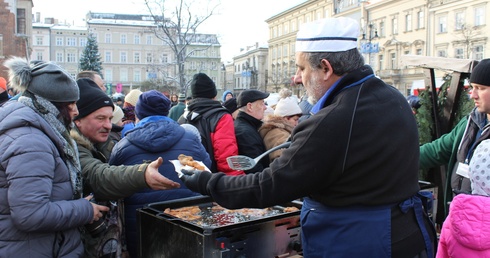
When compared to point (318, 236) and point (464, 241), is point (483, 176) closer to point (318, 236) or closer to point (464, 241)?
point (464, 241)

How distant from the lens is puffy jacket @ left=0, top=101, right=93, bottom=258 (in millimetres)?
2172

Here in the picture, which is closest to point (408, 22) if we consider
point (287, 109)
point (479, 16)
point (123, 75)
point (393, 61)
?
point (393, 61)

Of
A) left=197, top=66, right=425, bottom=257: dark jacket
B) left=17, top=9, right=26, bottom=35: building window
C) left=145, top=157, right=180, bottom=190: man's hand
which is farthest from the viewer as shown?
left=17, top=9, right=26, bottom=35: building window

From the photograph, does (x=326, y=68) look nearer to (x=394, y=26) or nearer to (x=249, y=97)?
(x=249, y=97)

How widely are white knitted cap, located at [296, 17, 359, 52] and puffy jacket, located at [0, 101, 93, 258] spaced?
4.62ft

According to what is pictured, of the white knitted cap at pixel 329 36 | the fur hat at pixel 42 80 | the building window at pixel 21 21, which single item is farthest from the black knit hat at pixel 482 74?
the building window at pixel 21 21

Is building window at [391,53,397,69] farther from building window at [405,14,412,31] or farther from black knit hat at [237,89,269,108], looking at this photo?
black knit hat at [237,89,269,108]

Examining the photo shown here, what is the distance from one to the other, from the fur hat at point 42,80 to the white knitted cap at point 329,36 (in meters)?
1.40

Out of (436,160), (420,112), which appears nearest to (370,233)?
(436,160)

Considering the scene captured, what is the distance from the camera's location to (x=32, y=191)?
2178 mm

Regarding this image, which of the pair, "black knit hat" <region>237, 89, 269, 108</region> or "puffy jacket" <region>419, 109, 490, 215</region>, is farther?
"black knit hat" <region>237, 89, 269, 108</region>

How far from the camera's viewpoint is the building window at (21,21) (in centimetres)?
2716

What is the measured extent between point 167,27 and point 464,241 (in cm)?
2146

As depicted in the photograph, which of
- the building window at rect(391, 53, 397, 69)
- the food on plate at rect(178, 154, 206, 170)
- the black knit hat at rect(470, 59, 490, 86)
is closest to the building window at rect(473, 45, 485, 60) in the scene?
the building window at rect(391, 53, 397, 69)
